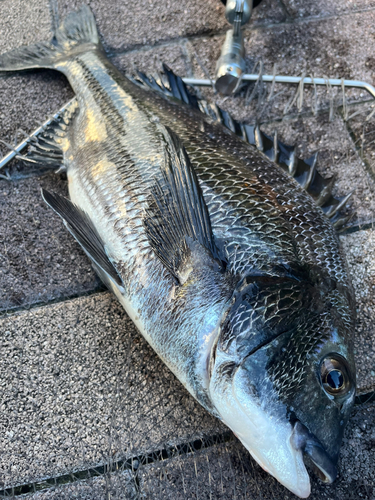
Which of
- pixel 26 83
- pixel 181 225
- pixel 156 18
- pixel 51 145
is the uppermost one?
pixel 156 18

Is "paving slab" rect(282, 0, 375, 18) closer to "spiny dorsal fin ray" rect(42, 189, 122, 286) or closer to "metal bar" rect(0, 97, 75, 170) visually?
"metal bar" rect(0, 97, 75, 170)

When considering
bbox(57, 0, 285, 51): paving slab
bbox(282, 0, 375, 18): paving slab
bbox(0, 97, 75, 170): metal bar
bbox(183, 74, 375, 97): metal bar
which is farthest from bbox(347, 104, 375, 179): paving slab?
bbox(0, 97, 75, 170): metal bar

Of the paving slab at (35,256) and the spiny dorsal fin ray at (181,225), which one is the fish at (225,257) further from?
the paving slab at (35,256)

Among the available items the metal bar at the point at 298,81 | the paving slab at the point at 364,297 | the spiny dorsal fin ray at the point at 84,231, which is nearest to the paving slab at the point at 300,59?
the metal bar at the point at 298,81

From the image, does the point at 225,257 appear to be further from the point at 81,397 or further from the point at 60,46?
the point at 60,46

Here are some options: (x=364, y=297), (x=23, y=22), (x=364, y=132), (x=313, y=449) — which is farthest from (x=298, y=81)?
(x=313, y=449)
